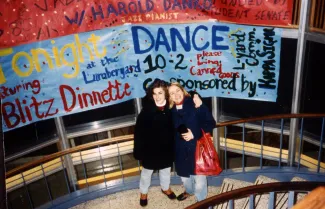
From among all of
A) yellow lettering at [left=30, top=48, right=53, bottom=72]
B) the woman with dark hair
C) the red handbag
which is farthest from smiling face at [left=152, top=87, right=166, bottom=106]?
yellow lettering at [left=30, top=48, right=53, bottom=72]

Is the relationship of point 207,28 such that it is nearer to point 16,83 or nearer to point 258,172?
point 258,172

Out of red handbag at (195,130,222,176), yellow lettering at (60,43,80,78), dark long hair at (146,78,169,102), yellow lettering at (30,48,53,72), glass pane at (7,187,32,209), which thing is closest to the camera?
dark long hair at (146,78,169,102)

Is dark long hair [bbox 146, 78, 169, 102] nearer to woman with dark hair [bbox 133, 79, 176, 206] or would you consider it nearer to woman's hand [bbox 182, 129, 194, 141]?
woman with dark hair [bbox 133, 79, 176, 206]

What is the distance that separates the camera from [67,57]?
4.54 metres

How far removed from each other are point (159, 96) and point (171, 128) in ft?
1.54

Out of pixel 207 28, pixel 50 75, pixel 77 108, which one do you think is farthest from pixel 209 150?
pixel 50 75

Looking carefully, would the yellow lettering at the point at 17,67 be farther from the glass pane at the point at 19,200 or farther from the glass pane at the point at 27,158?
the glass pane at the point at 27,158

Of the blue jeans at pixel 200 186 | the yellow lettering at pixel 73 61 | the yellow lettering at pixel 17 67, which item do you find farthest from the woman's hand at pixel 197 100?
the yellow lettering at pixel 17 67

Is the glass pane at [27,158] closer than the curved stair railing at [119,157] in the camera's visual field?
No

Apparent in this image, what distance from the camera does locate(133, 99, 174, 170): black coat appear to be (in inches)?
154

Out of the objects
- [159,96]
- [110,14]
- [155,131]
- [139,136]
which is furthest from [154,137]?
[110,14]

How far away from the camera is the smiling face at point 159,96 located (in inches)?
149

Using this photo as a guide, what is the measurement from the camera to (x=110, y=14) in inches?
176

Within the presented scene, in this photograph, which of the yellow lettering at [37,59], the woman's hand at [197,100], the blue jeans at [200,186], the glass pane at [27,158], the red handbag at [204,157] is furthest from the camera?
the glass pane at [27,158]
